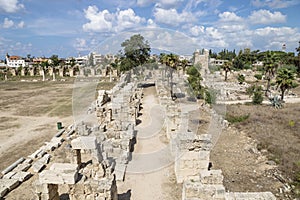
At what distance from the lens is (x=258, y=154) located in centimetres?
1187

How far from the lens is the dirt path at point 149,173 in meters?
8.08

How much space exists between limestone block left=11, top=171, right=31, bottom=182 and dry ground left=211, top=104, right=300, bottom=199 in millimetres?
8592

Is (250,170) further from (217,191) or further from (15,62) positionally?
(15,62)

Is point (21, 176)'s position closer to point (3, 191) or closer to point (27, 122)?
point (3, 191)

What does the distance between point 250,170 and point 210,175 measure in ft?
14.9

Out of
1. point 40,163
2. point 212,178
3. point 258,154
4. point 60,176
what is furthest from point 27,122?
point 258,154

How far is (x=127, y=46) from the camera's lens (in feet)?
84.3

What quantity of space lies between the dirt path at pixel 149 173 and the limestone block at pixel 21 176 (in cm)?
435

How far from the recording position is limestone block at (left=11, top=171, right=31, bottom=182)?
9459mm

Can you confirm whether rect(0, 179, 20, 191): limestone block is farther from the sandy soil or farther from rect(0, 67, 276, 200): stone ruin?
the sandy soil

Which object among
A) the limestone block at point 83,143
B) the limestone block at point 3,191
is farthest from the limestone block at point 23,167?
the limestone block at point 83,143

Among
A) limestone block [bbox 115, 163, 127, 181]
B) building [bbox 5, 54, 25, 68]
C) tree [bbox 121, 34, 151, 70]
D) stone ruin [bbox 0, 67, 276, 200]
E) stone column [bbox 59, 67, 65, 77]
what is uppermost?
building [bbox 5, 54, 25, 68]

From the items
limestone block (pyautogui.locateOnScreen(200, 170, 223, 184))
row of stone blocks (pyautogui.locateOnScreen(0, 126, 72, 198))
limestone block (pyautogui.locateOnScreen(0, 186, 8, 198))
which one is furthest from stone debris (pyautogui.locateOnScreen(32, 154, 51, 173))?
limestone block (pyautogui.locateOnScreen(200, 170, 223, 184))

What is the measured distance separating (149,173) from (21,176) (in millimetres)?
5606
